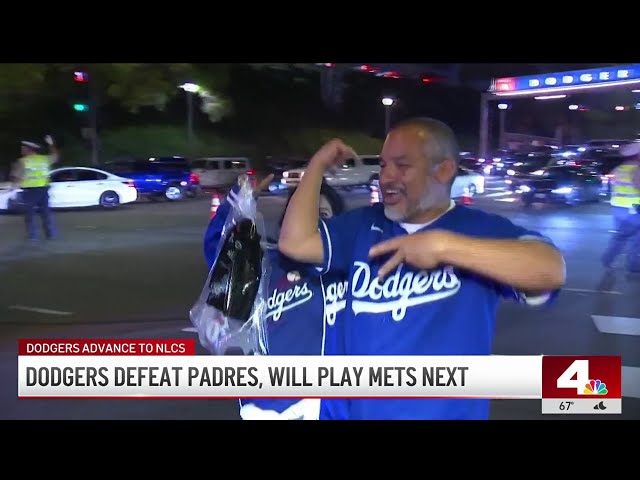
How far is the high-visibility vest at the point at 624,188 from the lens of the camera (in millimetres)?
3209

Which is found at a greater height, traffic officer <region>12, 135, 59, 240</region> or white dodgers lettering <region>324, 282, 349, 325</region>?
traffic officer <region>12, 135, 59, 240</region>

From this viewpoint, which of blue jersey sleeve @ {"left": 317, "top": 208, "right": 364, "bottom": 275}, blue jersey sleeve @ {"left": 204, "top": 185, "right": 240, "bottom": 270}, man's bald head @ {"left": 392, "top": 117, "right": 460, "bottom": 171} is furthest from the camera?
blue jersey sleeve @ {"left": 204, "top": 185, "right": 240, "bottom": 270}

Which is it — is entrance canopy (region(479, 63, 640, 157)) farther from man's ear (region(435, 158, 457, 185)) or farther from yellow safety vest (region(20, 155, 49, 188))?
yellow safety vest (region(20, 155, 49, 188))

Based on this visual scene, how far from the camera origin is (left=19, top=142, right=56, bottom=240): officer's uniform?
3.24 m

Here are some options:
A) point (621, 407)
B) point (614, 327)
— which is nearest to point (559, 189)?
point (614, 327)

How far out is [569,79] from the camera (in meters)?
3.39

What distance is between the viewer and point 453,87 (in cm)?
327

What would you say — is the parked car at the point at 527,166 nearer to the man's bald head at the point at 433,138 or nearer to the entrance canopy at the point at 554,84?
the entrance canopy at the point at 554,84

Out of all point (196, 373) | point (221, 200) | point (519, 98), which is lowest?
point (196, 373)

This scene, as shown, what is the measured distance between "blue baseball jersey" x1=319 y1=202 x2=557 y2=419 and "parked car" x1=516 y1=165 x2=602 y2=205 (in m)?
0.74

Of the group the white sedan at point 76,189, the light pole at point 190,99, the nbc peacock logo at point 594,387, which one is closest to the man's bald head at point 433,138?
the light pole at point 190,99

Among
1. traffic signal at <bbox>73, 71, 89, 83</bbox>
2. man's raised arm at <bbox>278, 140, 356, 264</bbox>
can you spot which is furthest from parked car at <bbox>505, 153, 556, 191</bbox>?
traffic signal at <bbox>73, 71, 89, 83</bbox>

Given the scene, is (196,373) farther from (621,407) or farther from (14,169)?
(621,407)
